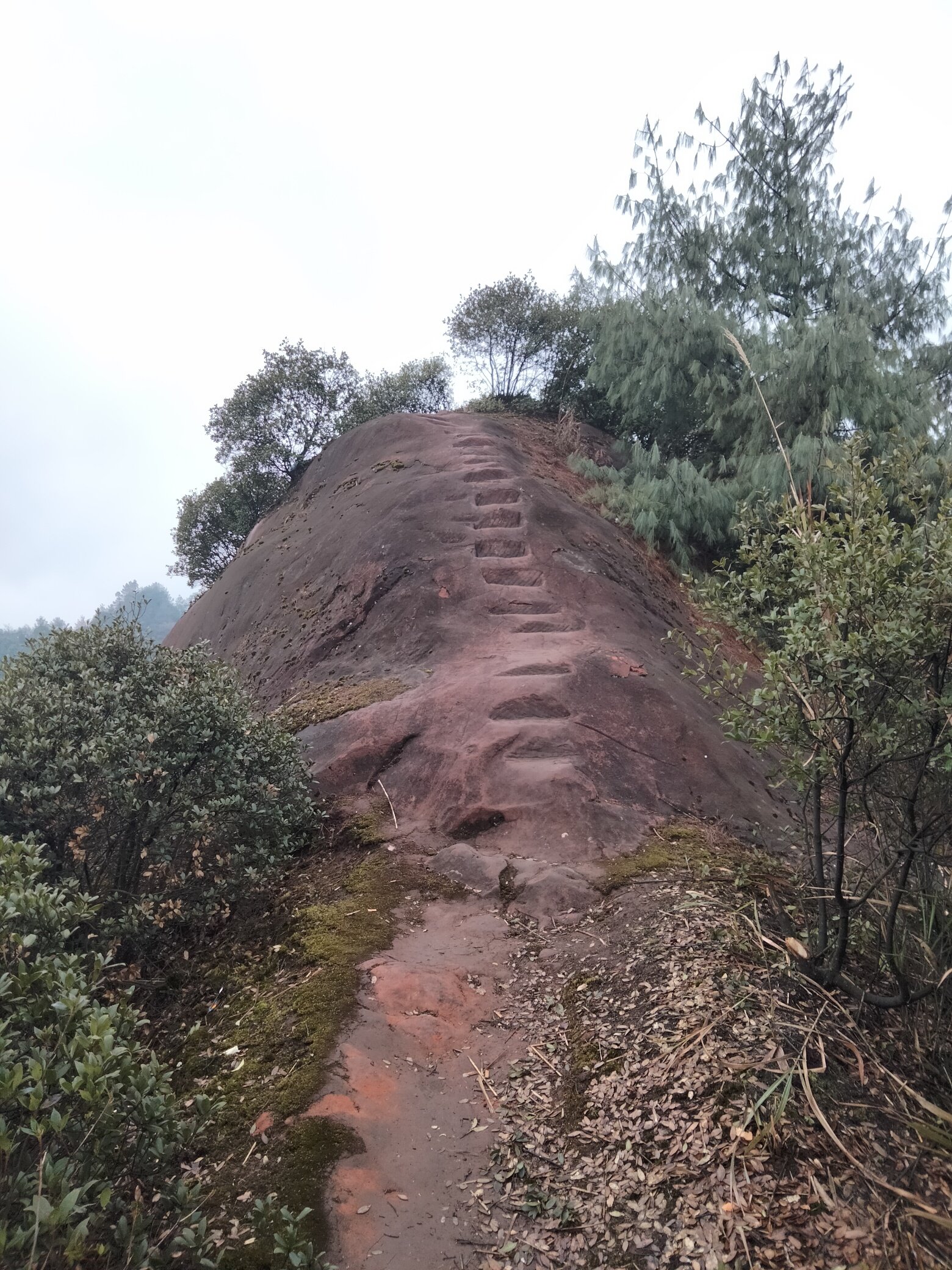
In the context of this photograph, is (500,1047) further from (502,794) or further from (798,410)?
(798,410)

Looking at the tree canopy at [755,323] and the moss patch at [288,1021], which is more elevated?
the tree canopy at [755,323]

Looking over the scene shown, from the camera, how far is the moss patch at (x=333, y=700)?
7914mm

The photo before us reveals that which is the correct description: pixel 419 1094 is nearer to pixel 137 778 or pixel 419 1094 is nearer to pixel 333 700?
pixel 137 778

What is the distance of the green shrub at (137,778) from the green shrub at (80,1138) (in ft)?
5.75

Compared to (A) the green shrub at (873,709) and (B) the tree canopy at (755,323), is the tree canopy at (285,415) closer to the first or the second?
(B) the tree canopy at (755,323)

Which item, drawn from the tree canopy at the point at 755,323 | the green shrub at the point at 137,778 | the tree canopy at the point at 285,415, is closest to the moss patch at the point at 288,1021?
the green shrub at the point at 137,778

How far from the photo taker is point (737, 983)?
3400mm

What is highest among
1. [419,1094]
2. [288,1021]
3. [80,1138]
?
[80,1138]

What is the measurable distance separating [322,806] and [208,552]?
56.6ft

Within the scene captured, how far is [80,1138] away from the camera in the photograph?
7.77 feet

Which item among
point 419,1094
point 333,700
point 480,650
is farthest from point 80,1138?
point 480,650

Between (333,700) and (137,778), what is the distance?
358 centimetres

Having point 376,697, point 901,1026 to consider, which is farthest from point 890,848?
point 376,697

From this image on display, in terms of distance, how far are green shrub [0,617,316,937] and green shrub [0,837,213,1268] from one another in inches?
69.0
